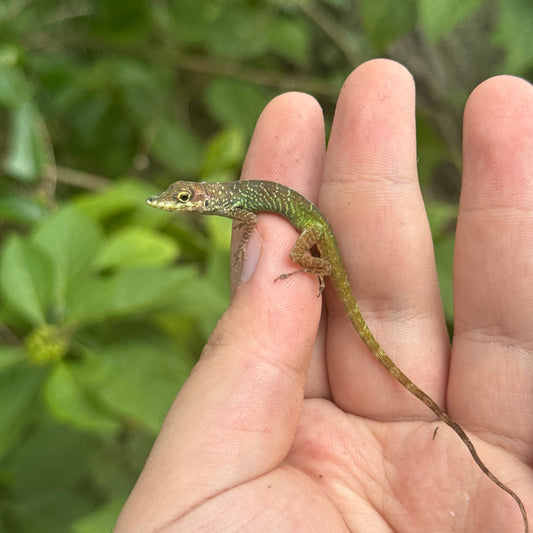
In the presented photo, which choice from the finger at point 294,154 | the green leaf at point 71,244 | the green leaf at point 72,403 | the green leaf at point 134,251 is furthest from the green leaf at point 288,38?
the green leaf at point 72,403

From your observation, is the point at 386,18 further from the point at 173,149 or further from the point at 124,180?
the point at 124,180

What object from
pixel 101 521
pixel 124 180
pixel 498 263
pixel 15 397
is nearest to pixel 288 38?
pixel 124 180

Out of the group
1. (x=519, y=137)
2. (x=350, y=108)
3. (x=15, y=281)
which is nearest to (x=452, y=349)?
(x=519, y=137)

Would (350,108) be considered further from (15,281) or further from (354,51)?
(354,51)

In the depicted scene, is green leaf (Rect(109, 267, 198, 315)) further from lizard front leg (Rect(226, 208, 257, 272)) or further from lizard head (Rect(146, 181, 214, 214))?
lizard head (Rect(146, 181, 214, 214))

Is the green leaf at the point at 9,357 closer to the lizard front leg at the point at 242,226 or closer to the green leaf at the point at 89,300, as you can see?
the green leaf at the point at 89,300
